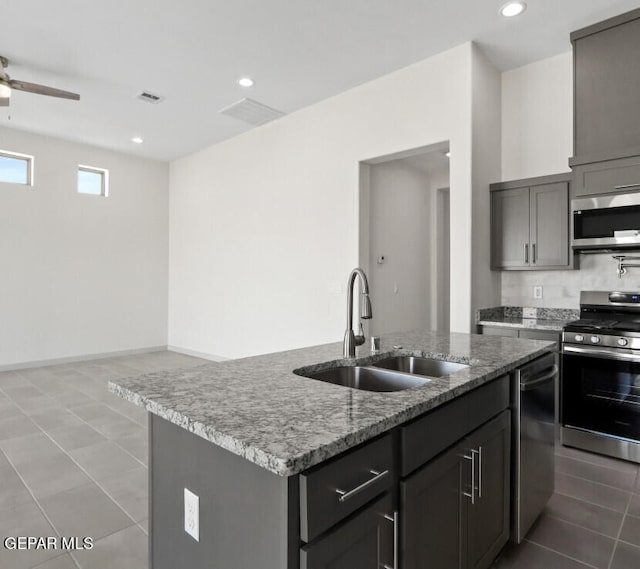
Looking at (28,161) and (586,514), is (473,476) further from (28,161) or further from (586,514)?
(28,161)

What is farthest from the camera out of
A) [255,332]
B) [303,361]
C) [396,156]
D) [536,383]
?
[255,332]

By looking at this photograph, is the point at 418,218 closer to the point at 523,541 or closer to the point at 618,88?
the point at 618,88

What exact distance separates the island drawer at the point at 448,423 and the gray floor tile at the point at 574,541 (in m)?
0.80

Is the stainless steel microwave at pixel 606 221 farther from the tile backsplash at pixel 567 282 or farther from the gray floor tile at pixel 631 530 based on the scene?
the gray floor tile at pixel 631 530

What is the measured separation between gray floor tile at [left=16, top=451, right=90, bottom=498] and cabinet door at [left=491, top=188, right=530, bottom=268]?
3651 millimetres

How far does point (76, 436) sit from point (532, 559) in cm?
316

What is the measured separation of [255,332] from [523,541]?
13.4 ft

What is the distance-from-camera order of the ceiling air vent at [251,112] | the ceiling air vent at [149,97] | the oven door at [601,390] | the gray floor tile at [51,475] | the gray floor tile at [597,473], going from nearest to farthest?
1. the gray floor tile at [51,475]
2. the gray floor tile at [597,473]
3. the oven door at [601,390]
4. the ceiling air vent at [149,97]
5. the ceiling air vent at [251,112]

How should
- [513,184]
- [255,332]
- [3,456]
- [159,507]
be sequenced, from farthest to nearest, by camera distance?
→ [255,332] → [513,184] → [3,456] → [159,507]

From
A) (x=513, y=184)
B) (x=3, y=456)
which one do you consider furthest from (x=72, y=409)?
(x=513, y=184)

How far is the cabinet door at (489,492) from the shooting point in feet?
5.08

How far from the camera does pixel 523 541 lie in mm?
2016

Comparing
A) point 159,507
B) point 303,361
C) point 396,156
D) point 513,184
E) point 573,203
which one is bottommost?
point 159,507

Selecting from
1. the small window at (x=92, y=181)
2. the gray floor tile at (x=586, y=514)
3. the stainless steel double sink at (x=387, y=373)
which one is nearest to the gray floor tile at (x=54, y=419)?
the stainless steel double sink at (x=387, y=373)
